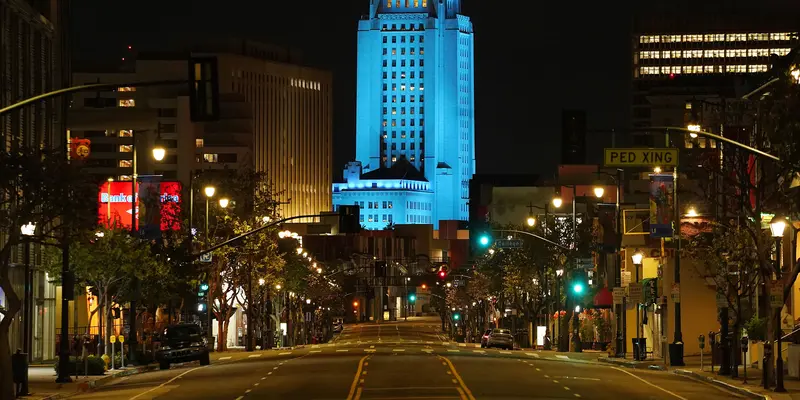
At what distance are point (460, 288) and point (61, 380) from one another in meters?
131

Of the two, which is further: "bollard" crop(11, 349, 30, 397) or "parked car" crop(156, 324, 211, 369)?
"parked car" crop(156, 324, 211, 369)

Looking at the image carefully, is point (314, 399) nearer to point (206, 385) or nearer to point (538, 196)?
point (206, 385)

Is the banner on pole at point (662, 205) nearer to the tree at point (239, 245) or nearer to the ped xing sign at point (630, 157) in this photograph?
the ped xing sign at point (630, 157)

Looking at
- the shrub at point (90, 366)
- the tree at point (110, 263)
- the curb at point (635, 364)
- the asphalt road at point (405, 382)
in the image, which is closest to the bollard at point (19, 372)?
the asphalt road at point (405, 382)

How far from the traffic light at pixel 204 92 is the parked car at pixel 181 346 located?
112 ft

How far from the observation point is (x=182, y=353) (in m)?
60.7

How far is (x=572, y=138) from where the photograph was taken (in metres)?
33.1

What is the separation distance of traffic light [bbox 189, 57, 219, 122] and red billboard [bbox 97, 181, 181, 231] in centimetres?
2723

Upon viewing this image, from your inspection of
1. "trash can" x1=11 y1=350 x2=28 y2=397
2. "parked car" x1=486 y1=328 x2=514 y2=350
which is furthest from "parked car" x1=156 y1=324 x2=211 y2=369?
"parked car" x1=486 y1=328 x2=514 y2=350

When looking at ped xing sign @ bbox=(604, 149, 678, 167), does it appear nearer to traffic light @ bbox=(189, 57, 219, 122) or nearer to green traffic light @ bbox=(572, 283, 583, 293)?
traffic light @ bbox=(189, 57, 219, 122)

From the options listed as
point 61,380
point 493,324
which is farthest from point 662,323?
point 493,324

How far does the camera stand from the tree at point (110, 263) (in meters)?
56.6

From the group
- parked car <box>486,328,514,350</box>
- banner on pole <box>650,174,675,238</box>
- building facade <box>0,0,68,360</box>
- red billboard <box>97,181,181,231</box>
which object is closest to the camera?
banner on pole <box>650,174,675,238</box>

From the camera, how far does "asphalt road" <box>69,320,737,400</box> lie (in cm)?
3888
